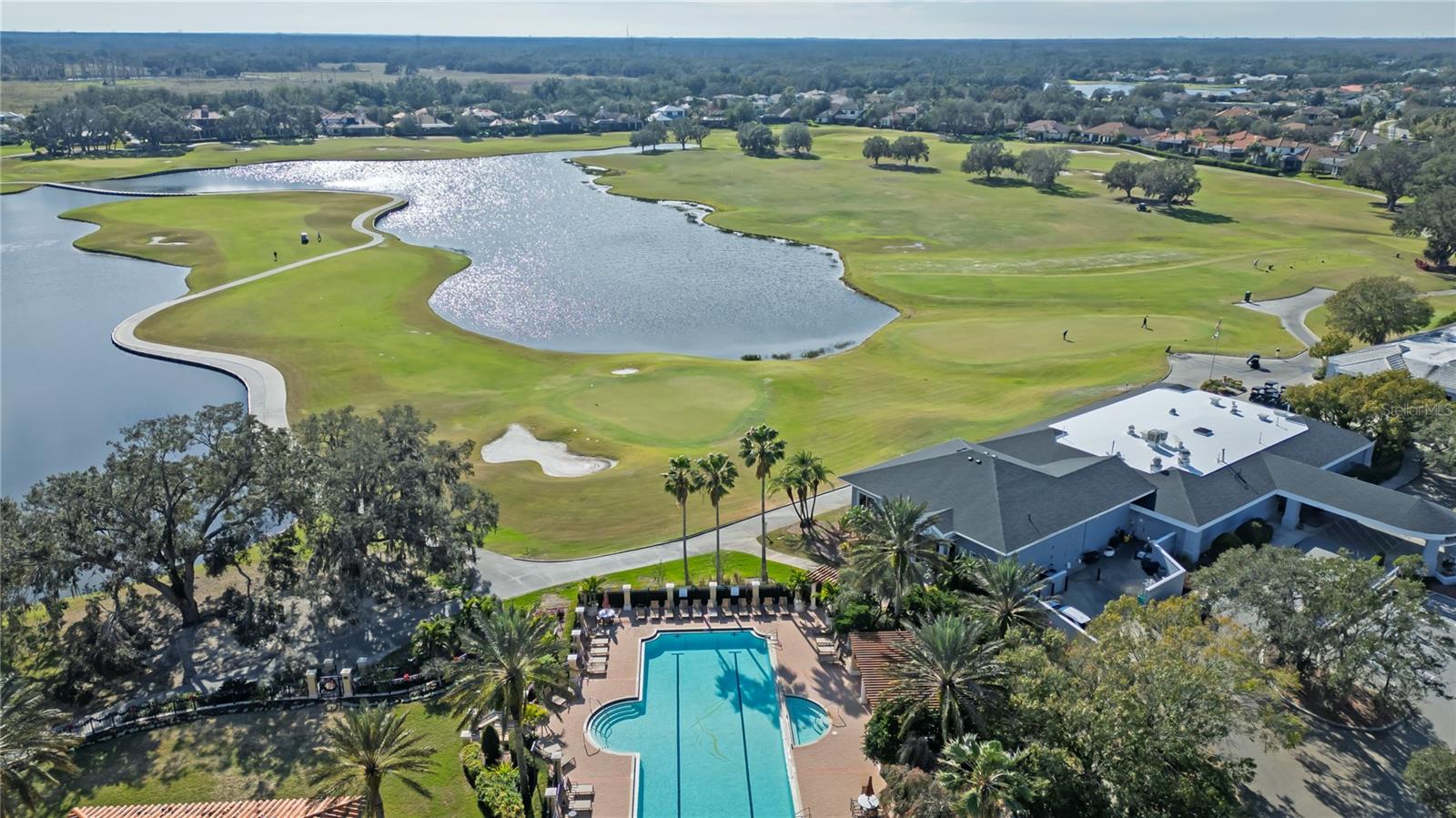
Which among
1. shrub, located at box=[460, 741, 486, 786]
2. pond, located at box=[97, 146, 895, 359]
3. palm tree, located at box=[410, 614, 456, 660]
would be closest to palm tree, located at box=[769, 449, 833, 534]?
palm tree, located at box=[410, 614, 456, 660]

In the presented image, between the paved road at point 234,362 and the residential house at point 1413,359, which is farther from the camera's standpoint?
the paved road at point 234,362

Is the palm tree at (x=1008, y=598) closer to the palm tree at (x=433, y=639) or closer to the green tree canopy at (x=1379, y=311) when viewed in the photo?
the palm tree at (x=433, y=639)

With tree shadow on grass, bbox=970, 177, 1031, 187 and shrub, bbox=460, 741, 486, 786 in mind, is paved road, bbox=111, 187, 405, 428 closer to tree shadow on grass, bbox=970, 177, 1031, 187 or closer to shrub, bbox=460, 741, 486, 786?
shrub, bbox=460, 741, 486, 786

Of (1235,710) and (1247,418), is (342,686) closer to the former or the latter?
(1235,710)

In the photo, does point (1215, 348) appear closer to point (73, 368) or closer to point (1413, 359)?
point (1413, 359)

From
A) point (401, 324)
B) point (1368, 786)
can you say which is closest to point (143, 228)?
point (401, 324)

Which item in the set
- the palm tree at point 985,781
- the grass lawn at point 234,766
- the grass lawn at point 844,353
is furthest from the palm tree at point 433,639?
the palm tree at point 985,781

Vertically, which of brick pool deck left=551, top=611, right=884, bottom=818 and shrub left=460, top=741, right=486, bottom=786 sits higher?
shrub left=460, top=741, right=486, bottom=786
